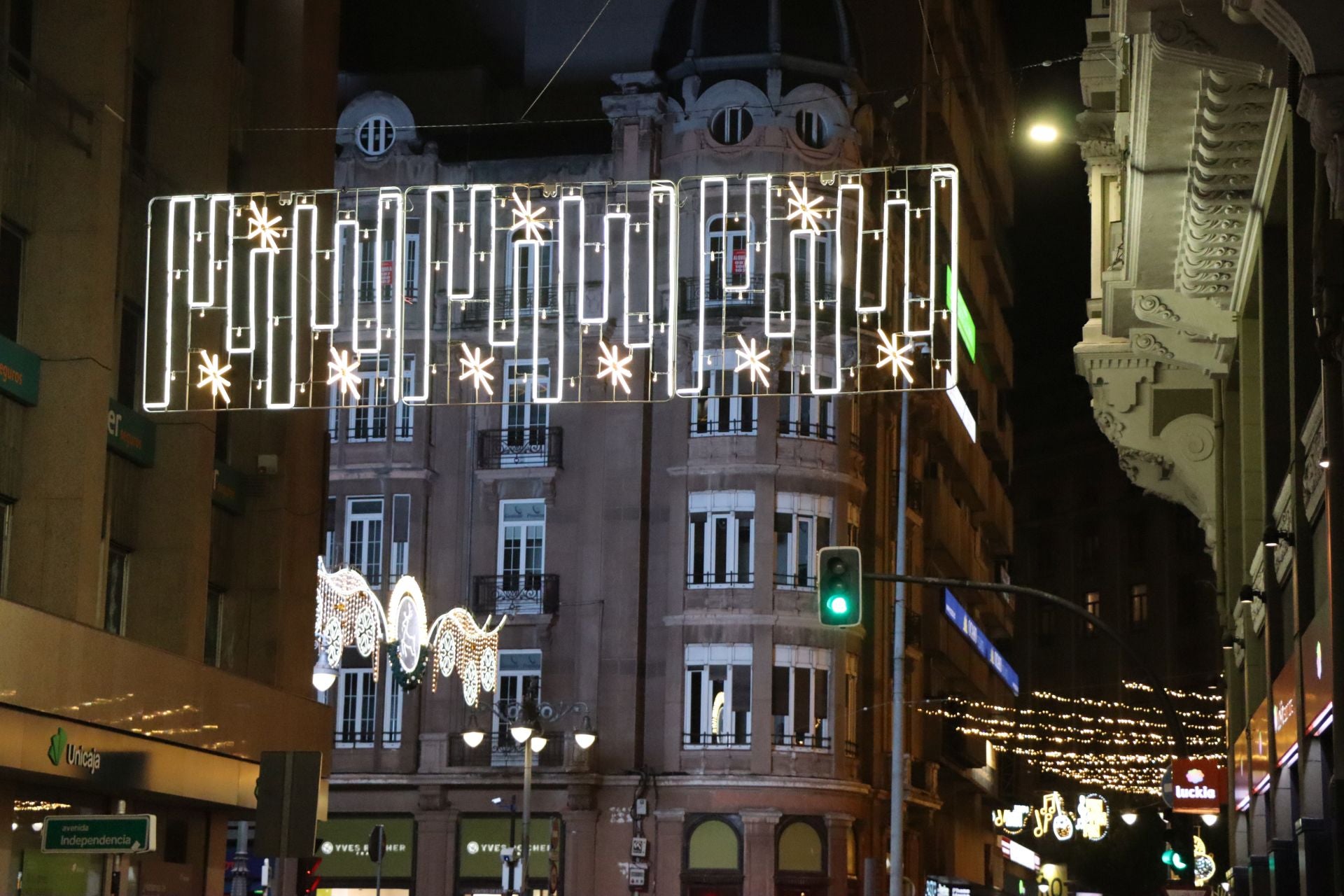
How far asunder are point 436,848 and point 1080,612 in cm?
3403

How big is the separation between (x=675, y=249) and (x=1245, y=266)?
22.4 feet

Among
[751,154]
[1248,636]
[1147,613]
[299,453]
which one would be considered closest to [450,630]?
[299,453]

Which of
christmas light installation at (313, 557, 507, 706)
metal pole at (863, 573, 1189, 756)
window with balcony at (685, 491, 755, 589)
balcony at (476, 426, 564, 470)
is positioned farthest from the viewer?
balcony at (476, 426, 564, 470)

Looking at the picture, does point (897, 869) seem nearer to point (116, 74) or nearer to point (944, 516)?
point (944, 516)

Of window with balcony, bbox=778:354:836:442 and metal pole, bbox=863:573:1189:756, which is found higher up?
window with balcony, bbox=778:354:836:442

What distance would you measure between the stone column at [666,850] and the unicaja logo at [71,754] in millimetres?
30357

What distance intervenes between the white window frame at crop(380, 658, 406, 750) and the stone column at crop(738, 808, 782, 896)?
9.65 m

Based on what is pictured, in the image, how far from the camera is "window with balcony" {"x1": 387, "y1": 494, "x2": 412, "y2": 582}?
2165 inches

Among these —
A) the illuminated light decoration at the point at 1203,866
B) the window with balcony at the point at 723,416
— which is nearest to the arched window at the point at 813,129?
the window with balcony at the point at 723,416

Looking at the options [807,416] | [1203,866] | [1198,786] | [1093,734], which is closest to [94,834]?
[1198,786]

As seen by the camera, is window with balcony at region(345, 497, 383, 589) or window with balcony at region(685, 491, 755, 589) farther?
window with balcony at region(345, 497, 383, 589)

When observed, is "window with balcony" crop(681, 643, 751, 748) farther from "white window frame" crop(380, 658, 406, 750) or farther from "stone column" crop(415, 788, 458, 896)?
"white window frame" crop(380, 658, 406, 750)

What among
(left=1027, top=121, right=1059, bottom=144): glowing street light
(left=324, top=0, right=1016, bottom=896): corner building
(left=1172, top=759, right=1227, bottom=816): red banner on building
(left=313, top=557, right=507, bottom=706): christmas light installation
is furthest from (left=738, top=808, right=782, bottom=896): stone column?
(left=1027, top=121, right=1059, bottom=144): glowing street light

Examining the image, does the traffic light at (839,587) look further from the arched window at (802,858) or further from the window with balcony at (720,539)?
the arched window at (802,858)
